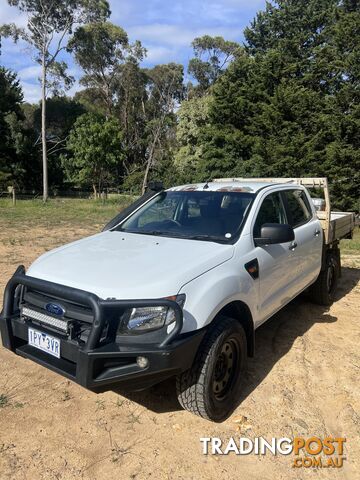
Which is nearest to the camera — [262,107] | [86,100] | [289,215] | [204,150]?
[289,215]

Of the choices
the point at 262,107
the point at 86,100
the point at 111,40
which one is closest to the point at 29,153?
the point at 86,100

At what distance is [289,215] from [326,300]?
1.83m

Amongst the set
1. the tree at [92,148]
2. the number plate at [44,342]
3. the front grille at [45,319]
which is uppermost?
the tree at [92,148]

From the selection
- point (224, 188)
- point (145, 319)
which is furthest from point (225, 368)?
point (224, 188)

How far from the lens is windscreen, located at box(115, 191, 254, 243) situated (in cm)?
352

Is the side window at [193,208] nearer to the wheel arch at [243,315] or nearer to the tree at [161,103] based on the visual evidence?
the wheel arch at [243,315]

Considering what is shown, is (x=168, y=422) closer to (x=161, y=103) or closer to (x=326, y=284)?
(x=326, y=284)

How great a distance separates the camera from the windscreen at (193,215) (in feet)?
11.5

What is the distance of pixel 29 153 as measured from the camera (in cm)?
3988

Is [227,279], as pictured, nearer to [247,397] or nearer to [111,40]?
[247,397]

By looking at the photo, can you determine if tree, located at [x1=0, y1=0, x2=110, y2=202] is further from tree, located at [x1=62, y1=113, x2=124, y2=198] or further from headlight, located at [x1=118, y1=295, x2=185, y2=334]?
headlight, located at [x1=118, y1=295, x2=185, y2=334]

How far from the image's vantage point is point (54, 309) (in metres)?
2.72

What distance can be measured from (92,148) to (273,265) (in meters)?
34.9

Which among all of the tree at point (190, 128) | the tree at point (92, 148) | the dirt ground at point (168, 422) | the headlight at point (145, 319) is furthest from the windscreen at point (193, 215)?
the tree at point (92, 148)
